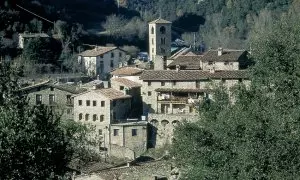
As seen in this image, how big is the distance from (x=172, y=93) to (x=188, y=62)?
5813 mm

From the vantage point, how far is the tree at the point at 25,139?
13.4 metres

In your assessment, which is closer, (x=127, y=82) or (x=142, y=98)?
(x=142, y=98)

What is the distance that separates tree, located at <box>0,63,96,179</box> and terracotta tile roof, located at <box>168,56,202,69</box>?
1240 inches

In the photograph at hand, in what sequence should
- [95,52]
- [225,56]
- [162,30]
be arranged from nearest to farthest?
[225,56], [95,52], [162,30]

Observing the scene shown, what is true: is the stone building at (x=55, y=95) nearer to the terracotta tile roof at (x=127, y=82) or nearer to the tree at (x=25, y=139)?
the terracotta tile roof at (x=127, y=82)

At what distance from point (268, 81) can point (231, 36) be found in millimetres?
61472

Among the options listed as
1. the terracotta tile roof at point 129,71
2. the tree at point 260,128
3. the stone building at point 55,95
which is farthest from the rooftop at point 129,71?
the tree at point 260,128

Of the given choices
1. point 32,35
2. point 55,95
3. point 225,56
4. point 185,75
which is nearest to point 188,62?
point 225,56

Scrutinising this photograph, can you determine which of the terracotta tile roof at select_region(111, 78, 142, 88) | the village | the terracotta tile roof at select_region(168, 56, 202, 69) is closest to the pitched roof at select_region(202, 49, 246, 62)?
the village

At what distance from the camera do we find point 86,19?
85500mm

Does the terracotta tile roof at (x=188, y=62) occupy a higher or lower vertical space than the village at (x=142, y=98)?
higher

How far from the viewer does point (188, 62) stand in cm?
4675

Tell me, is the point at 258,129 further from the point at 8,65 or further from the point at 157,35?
the point at 157,35

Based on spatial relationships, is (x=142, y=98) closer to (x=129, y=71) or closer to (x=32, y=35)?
(x=129, y=71)
